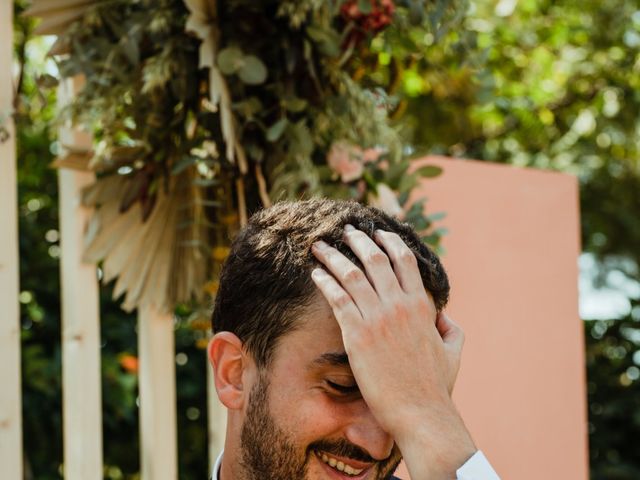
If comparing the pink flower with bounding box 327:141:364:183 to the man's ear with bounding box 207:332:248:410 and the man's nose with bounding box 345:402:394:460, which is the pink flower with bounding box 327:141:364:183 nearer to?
the man's ear with bounding box 207:332:248:410

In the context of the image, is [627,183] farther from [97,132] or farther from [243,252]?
[243,252]

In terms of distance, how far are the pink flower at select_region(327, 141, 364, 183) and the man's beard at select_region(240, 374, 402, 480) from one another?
101 cm

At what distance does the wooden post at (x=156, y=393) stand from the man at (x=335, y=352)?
0.93m

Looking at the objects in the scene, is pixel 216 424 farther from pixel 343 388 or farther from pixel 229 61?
pixel 343 388

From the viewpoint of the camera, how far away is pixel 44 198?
4414mm

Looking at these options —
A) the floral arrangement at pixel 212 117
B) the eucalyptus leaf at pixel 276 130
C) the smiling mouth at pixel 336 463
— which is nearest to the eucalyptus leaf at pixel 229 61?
the floral arrangement at pixel 212 117

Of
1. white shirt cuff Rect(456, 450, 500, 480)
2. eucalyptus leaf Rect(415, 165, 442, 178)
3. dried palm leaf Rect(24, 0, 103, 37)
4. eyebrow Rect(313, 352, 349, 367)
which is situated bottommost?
white shirt cuff Rect(456, 450, 500, 480)

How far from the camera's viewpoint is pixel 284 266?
1.63 m

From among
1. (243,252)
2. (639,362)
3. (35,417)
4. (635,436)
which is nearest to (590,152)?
(639,362)

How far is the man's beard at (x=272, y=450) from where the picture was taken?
5.15 feet

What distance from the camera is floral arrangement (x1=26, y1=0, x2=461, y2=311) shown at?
2.38 metres

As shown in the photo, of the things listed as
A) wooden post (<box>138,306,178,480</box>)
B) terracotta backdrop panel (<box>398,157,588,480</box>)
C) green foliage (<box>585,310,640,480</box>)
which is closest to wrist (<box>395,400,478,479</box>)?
wooden post (<box>138,306,178,480</box>)

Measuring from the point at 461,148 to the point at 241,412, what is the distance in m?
4.71

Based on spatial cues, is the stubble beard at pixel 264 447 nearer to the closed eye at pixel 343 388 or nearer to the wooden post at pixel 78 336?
the closed eye at pixel 343 388
